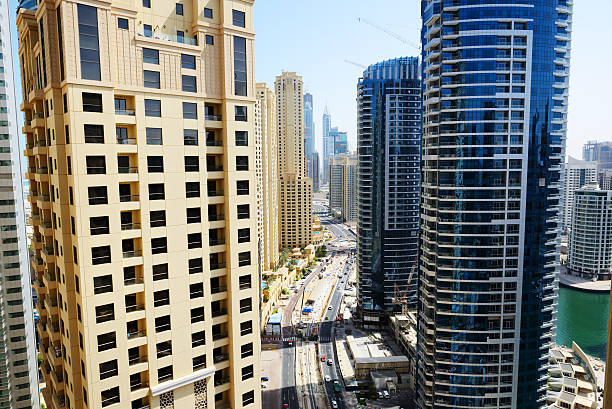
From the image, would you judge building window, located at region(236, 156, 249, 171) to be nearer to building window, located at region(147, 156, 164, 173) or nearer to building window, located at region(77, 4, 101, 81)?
building window, located at region(147, 156, 164, 173)

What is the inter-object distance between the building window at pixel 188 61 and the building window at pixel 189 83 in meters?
0.43

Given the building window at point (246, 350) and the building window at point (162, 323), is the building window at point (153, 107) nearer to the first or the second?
the building window at point (162, 323)

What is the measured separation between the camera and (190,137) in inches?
697

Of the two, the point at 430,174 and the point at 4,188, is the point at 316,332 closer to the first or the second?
the point at 430,174

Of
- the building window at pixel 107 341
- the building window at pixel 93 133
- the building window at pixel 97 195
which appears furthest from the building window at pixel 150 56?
the building window at pixel 107 341

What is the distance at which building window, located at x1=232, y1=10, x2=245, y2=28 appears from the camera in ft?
60.6

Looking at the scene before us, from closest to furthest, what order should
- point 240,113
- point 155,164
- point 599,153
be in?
point 155,164
point 240,113
point 599,153

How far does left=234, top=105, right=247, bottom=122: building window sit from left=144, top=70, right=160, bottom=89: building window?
141 inches

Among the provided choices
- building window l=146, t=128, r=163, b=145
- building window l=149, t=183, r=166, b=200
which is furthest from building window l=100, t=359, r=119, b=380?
building window l=146, t=128, r=163, b=145

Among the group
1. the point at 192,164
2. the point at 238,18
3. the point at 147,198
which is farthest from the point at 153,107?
the point at 238,18

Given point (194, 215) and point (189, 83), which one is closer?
point (189, 83)

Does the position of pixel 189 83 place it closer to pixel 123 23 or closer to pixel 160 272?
pixel 123 23

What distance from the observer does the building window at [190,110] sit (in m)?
17.5

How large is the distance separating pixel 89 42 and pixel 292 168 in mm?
119097
